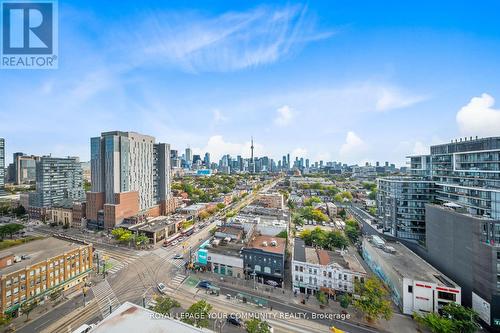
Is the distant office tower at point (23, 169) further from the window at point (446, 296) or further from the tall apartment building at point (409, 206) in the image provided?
the window at point (446, 296)

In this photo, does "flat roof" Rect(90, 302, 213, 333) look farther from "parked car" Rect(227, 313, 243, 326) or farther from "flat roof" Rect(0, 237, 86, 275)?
"flat roof" Rect(0, 237, 86, 275)

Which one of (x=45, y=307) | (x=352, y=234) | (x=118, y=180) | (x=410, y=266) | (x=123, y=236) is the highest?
(x=118, y=180)

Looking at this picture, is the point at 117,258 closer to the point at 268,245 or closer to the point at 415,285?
the point at 268,245

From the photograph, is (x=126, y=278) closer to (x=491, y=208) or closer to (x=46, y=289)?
(x=46, y=289)

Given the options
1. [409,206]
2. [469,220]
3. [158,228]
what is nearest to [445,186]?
[409,206]

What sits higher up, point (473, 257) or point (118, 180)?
point (118, 180)

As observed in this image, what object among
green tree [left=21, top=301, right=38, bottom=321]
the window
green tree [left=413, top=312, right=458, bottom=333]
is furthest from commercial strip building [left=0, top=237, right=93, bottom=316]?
the window

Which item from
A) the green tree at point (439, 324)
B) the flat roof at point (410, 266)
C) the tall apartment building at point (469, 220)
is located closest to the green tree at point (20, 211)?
the flat roof at point (410, 266)
